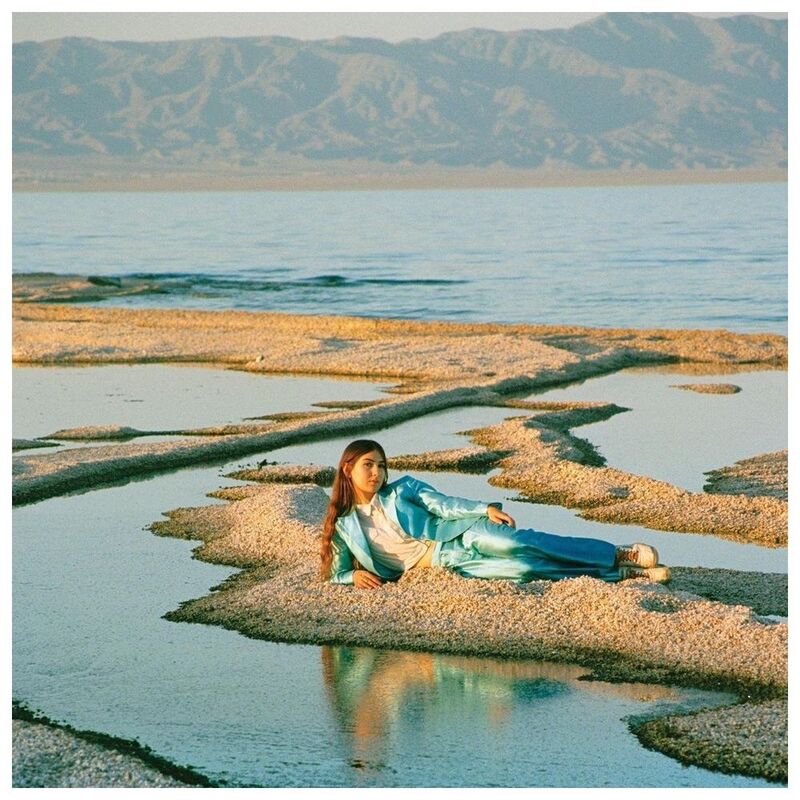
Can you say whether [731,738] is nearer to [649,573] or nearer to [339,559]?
[649,573]

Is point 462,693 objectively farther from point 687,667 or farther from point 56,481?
point 56,481

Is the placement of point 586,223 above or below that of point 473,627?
above

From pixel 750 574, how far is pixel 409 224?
3752 inches

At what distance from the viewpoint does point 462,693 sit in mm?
8305

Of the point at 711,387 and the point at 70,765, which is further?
the point at 711,387

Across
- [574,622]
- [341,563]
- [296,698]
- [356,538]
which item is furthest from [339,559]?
[296,698]

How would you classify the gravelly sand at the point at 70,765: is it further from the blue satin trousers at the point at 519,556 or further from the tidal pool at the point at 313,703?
the blue satin trousers at the point at 519,556

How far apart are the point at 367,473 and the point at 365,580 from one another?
67 cm

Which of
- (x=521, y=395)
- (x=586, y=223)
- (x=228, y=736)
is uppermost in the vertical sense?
(x=586, y=223)

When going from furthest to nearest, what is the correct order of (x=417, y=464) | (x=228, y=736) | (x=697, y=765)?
(x=417, y=464) → (x=228, y=736) → (x=697, y=765)

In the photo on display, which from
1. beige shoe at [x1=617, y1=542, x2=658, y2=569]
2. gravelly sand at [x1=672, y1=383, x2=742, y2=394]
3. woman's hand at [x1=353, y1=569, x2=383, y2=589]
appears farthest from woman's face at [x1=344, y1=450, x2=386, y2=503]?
gravelly sand at [x1=672, y1=383, x2=742, y2=394]

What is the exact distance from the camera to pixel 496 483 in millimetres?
14461

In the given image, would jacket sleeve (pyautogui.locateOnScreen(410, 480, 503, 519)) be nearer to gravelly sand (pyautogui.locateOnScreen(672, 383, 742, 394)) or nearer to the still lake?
the still lake

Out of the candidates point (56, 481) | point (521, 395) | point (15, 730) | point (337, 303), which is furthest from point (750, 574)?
point (337, 303)
